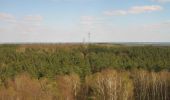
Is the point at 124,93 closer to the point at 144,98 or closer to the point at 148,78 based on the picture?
the point at 144,98

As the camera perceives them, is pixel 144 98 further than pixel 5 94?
Yes

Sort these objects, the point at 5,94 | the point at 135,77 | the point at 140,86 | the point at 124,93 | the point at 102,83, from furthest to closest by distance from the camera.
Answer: the point at 135,77
the point at 140,86
the point at 102,83
the point at 124,93
the point at 5,94

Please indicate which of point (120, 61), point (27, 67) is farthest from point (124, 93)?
point (120, 61)

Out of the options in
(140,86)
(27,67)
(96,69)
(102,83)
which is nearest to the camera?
(102,83)

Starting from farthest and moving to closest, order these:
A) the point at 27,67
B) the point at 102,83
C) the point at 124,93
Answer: the point at 27,67
the point at 102,83
the point at 124,93

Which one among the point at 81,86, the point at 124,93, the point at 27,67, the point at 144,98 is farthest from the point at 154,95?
the point at 27,67

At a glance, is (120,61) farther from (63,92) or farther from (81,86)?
(63,92)

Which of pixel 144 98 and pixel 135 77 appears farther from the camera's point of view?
pixel 135 77

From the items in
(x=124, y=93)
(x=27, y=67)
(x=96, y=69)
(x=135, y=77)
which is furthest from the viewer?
(x=96, y=69)
